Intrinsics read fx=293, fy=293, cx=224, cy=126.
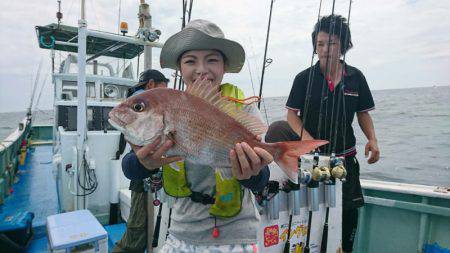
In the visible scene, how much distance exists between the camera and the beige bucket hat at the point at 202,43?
188 cm

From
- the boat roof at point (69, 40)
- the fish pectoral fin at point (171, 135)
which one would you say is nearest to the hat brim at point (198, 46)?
the fish pectoral fin at point (171, 135)

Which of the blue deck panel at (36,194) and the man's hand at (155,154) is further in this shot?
the blue deck panel at (36,194)

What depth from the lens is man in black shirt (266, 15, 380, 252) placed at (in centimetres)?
326

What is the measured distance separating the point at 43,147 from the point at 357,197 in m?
15.3

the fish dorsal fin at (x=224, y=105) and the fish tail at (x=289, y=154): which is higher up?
the fish dorsal fin at (x=224, y=105)

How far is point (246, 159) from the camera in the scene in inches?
62.7

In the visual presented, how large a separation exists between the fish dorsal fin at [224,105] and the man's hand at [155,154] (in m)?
0.33

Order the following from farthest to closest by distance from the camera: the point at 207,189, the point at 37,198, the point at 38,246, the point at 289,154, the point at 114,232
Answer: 1. the point at 37,198
2. the point at 114,232
3. the point at 38,246
4. the point at 207,189
5. the point at 289,154

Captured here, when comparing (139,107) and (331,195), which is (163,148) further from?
(331,195)

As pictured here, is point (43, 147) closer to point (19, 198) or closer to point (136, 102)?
point (19, 198)

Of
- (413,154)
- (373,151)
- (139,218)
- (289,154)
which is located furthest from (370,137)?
(413,154)

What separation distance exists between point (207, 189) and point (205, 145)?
0.51 metres

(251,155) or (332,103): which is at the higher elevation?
(332,103)

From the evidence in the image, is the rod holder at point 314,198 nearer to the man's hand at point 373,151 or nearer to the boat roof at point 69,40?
the man's hand at point 373,151
